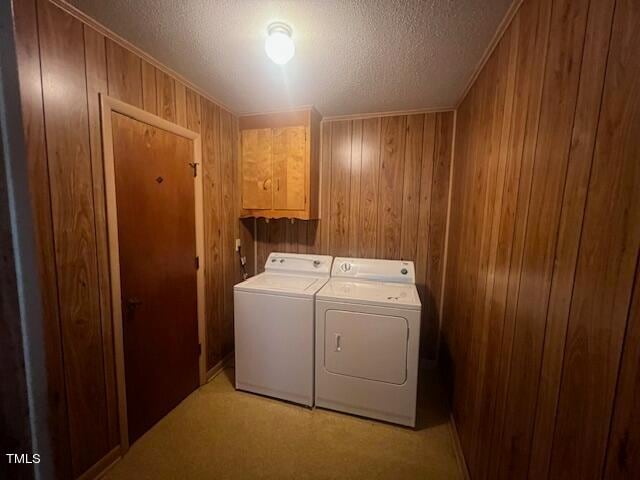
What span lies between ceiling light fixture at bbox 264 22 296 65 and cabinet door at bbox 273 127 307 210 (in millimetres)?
1026

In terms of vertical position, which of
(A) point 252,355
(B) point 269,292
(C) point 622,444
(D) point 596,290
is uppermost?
(D) point 596,290

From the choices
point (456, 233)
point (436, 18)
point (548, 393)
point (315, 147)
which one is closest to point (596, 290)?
point (548, 393)

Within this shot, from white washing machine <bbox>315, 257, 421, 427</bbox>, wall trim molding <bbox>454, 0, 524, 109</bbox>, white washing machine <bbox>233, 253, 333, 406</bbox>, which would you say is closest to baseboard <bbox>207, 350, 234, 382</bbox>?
white washing machine <bbox>233, 253, 333, 406</bbox>

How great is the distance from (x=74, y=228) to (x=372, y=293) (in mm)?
1876

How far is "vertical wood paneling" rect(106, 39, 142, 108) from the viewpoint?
147cm

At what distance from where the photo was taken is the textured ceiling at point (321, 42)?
1240 millimetres

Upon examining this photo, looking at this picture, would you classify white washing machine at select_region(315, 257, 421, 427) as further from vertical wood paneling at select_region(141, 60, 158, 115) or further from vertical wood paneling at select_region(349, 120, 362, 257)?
vertical wood paneling at select_region(141, 60, 158, 115)

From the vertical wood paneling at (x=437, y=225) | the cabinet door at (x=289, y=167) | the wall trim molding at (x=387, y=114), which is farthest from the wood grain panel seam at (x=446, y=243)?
the cabinet door at (x=289, y=167)

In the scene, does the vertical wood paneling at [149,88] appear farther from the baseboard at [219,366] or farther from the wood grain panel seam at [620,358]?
the wood grain panel seam at [620,358]

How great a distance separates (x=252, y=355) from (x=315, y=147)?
1962 millimetres

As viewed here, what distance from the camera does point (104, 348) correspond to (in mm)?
1505

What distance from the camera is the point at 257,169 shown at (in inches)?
101

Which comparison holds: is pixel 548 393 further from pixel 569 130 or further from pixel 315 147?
pixel 315 147

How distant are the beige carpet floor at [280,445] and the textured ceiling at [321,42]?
2.46 metres
